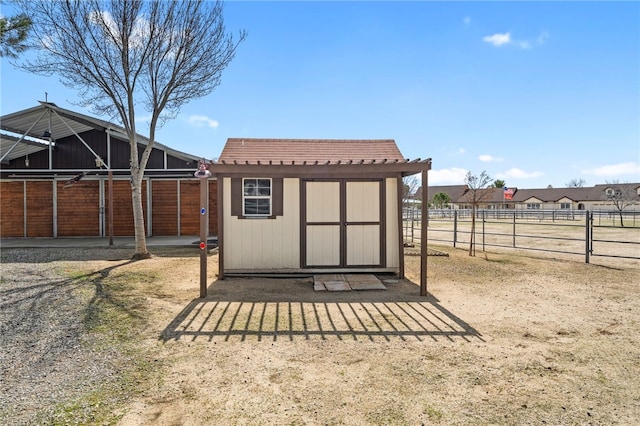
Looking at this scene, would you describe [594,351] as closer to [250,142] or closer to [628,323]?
[628,323]

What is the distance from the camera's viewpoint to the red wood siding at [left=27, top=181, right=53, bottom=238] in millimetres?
14500

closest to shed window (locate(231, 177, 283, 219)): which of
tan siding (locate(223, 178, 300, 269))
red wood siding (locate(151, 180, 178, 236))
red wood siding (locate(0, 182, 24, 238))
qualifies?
tan siding (locate(223, 178, 300, 269))

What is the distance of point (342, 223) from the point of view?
731 centimetres

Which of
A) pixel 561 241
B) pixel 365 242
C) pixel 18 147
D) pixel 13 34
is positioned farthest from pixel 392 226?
pixel 18 147

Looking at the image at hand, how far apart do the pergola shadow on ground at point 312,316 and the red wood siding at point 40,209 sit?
12.2 metres

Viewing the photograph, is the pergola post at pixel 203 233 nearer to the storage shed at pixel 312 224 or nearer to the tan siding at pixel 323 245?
the storage shed at pixel 312 224

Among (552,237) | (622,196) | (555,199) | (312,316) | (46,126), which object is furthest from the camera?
(555,199)

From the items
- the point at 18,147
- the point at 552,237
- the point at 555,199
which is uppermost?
the point at 18,147

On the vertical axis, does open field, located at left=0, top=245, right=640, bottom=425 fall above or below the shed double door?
below

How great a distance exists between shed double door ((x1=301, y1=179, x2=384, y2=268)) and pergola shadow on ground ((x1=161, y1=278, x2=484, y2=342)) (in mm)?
1032

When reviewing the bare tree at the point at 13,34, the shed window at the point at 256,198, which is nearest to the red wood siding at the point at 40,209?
the bare tree at the point at 13,34

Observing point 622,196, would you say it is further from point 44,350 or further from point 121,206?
point 44,350

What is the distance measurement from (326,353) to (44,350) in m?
2.88

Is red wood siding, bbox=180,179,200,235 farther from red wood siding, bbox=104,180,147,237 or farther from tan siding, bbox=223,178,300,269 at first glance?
tan siding, bbox=223,178,300,269
